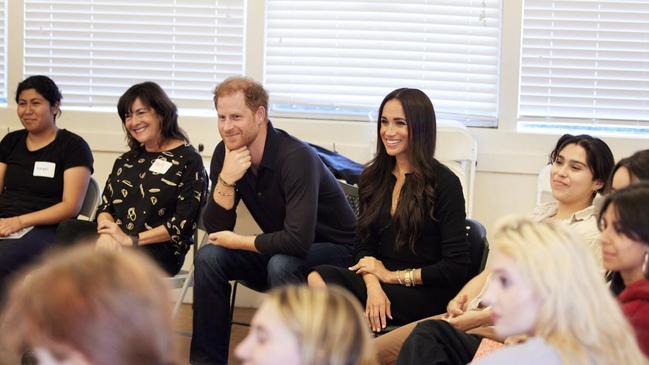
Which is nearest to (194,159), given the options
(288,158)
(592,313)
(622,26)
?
(288,158)

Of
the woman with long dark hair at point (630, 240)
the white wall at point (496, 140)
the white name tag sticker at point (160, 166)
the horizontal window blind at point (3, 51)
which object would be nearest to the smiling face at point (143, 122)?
the white name tag sticker at point (160, 166)

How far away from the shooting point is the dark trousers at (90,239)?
4.27 meters

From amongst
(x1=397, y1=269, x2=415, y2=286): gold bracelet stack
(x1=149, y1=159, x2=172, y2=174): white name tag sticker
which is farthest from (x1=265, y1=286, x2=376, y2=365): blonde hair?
(x1=149, y1=159, x2=172, y2=174): white name tag sticker

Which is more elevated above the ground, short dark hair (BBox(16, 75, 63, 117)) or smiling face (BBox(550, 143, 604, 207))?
short dark hair (BBox(16, 75, 63, 117))

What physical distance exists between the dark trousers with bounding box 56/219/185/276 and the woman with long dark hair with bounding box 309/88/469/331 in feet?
3.30

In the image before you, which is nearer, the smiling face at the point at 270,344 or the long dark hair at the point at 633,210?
the smiling face at the point at 270,344

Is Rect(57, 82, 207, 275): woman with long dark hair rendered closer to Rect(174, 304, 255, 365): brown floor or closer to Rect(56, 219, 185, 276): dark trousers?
Rect(56, 219, 185, 276): dark trousers

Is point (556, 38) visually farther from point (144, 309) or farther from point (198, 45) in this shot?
point (144, 309)

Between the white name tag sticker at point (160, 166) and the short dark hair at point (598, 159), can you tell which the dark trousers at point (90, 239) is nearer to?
the white name tag sticker at point (160, 166)

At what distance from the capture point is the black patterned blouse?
429 cm

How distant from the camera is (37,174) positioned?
15.5 ft

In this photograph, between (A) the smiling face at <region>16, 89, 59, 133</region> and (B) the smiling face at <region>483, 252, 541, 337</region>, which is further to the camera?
(A) the smiling face at <region>16, 89, 59, 133</region>

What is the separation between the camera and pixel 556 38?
16.0ft

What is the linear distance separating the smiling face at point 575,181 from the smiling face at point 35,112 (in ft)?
8.71
